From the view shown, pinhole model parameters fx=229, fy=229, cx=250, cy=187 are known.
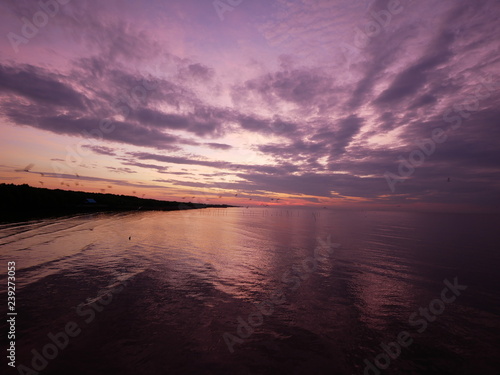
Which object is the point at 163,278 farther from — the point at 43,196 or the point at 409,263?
the point at 43,196

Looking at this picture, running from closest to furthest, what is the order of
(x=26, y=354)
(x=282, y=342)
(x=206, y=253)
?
1. (x=26, y=354)
2. (x=282, y=342)
3. (x=206, y=253)

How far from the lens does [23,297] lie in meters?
11.8

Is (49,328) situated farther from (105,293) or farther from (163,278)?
(163,278)

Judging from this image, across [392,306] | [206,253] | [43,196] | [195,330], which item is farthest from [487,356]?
[43,196]

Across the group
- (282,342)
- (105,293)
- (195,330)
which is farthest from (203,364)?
(105,293)

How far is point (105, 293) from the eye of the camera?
507 inches

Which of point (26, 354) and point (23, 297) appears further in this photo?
point (23, 297)

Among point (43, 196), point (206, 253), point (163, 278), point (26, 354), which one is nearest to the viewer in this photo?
point (26, 354)

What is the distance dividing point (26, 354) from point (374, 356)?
40.2 feet

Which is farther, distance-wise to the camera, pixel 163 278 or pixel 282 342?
pixel 163 278

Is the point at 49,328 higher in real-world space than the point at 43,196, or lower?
lower

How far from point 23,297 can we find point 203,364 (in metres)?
10.9

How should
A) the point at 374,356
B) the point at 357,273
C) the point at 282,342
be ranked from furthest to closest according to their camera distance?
the point at 357,273
the point at 282,342
the point at 374,356

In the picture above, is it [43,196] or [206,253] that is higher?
[43,196]
